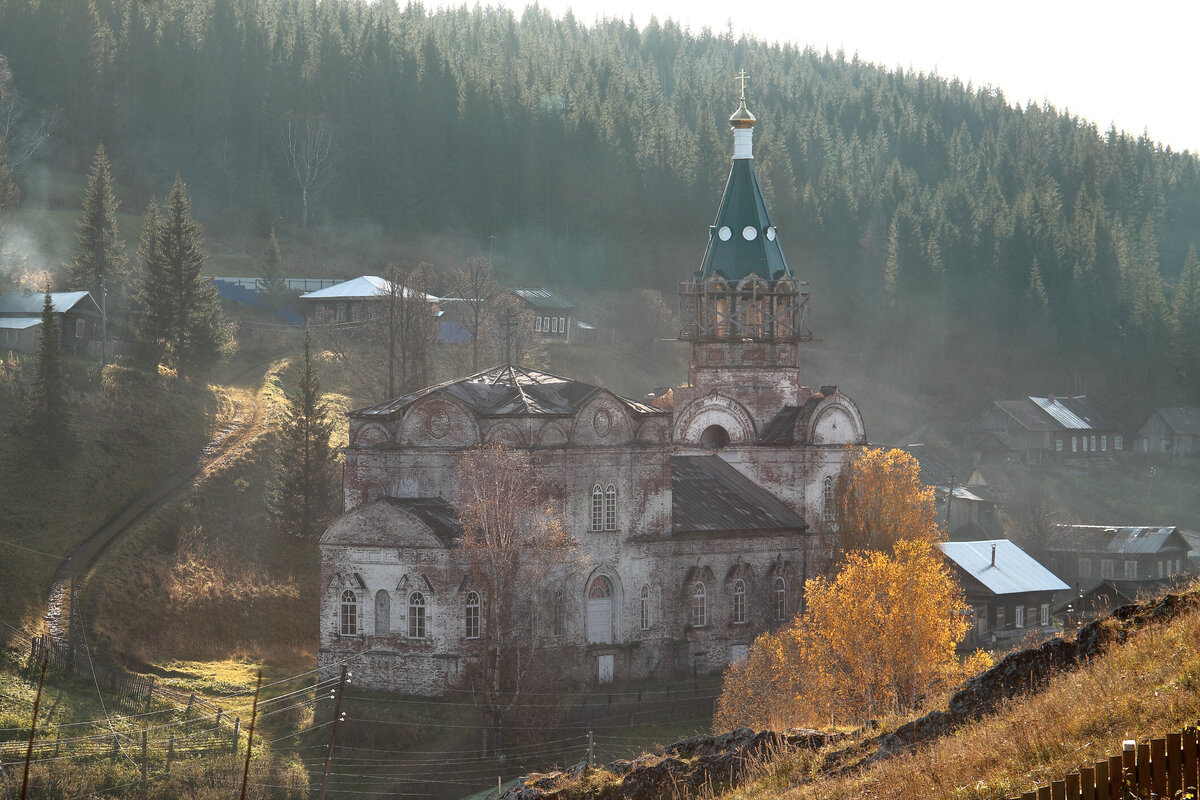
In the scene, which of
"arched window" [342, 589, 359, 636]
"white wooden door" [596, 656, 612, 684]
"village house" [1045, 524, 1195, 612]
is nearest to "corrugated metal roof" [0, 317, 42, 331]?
"arched window" [342, 589, 359, 636]

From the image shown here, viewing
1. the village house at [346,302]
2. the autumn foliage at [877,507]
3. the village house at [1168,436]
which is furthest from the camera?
the village house at [1168,436]

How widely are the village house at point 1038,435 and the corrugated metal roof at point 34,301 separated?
1968 inches

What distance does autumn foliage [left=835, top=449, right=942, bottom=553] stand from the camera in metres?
42.5

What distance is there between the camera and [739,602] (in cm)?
4003

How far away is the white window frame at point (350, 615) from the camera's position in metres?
34.3

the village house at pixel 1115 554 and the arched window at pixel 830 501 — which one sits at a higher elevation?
the arched window at pixel 830 501

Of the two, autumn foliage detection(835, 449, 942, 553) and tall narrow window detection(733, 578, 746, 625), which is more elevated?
autumn foliage detection(835, 449, 942, 553)

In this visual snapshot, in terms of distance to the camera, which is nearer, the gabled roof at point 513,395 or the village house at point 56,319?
the gabled roof at point 513,395

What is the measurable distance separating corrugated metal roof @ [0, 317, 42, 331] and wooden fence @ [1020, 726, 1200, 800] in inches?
1959

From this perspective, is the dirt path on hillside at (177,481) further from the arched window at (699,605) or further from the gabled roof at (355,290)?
the arched window at (699,605)

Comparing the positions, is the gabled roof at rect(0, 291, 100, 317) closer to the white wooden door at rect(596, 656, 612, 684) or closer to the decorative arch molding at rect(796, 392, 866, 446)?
the white wooden door at rect(596, 656, 612, 684)

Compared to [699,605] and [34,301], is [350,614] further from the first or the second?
[34,301]

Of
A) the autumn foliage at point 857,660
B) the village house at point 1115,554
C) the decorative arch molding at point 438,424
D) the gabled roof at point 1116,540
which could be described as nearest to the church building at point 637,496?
the decorative arch molding at point 438,424

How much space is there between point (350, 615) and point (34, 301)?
27.5 m
